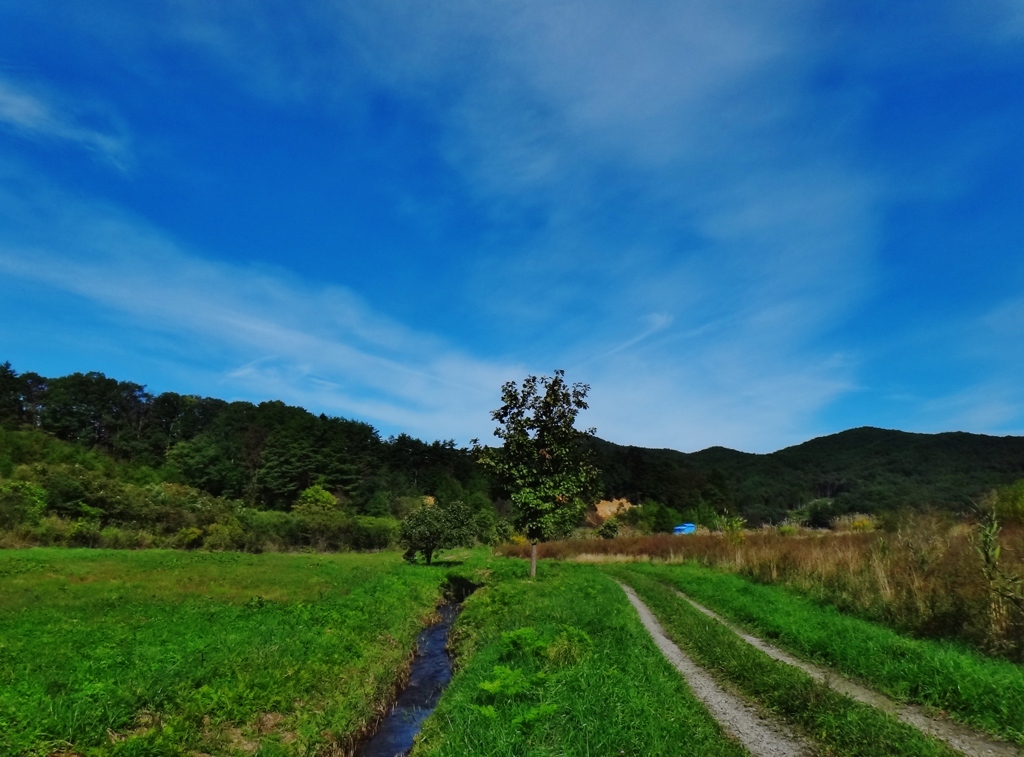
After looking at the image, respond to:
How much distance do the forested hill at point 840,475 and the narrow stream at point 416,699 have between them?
92.7m

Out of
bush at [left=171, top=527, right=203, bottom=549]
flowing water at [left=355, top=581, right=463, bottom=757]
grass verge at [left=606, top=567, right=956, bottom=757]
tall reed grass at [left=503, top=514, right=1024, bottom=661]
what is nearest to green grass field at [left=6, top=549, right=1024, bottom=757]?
grass verge at [left=606, top=567, right=956, bottom=757]

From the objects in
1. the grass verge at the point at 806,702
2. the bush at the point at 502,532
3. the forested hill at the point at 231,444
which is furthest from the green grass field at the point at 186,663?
the forested hill at the point at 231,444

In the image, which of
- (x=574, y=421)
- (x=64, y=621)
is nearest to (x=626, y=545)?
(x=574, y=421)

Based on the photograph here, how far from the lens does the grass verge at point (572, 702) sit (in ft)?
23.7

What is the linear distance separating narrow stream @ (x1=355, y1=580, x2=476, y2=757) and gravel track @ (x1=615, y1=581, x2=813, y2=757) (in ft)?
18.6

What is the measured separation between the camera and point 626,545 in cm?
5225

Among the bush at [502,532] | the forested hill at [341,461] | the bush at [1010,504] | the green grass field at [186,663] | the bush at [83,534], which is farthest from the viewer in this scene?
the forested hill at [341,461]

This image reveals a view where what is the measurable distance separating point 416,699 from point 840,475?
17472 cm

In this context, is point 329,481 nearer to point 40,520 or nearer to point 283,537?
Result: point 283,537

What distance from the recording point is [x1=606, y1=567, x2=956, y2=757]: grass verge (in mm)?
6977

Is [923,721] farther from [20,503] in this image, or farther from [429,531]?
[20,503]

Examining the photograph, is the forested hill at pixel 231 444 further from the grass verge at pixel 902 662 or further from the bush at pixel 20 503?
the grass verge at pixel 902 662

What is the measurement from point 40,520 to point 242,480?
58.5 meters

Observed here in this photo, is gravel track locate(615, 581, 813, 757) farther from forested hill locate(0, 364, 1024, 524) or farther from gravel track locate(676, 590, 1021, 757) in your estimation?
forested hill locate(0, 364, 1024, 524)
